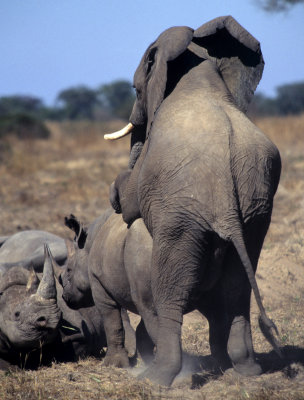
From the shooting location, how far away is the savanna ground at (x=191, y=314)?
15.7 ft

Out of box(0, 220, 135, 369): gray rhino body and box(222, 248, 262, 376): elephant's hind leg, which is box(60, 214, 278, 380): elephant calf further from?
box(0, 220, 135, 369): gray rhino body

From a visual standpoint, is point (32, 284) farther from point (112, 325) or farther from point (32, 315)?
point (112, 325)

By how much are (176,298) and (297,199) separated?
311 inches

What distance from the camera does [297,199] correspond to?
1224 cm

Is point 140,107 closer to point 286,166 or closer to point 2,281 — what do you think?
point 2,281

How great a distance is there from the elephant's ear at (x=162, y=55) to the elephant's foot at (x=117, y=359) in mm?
2064

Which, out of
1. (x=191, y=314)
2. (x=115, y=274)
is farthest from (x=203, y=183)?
(x=191, y=314)

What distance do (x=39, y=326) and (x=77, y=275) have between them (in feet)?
3.13

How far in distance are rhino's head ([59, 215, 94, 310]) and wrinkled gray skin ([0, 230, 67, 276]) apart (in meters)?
1.58

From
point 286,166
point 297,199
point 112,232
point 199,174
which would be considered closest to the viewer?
point 199,174

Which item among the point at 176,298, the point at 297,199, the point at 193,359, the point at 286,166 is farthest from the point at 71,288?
the point at 286,166

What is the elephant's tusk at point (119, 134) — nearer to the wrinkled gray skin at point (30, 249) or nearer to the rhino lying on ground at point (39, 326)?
the rhino lying on ground at point (39, 326)

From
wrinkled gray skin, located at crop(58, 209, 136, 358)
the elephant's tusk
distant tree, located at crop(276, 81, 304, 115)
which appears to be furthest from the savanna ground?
distant tree, located at crop(276, 81, 304, 115)

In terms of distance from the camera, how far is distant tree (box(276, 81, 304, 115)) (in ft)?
186
